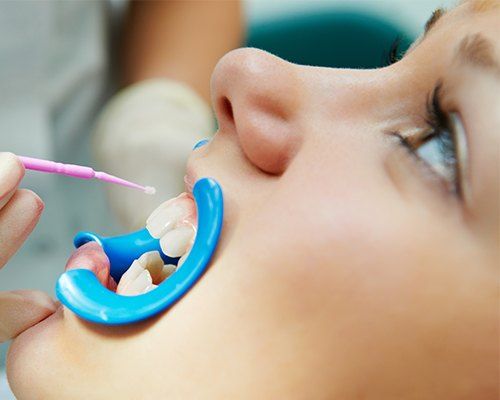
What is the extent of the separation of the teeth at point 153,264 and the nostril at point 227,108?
15 centimetres

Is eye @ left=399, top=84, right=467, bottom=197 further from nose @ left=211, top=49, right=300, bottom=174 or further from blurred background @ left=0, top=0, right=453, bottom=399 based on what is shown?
blurred background @ left=0, top=0, right=453, bottom=399

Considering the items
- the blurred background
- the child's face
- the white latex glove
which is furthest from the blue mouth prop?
the white latex glove

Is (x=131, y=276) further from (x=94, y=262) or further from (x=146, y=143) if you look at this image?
(x=146, y=143)

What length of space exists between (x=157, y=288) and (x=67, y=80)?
80cm

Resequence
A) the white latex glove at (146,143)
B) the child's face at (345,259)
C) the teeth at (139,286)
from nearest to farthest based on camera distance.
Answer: the child's face at (345,259)
the teeth at (139,286)
the white latex glove at (146,143)

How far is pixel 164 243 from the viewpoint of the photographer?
2.19 ft

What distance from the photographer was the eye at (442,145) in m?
0.55

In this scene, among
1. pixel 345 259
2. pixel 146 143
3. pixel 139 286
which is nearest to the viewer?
pixel 345 259

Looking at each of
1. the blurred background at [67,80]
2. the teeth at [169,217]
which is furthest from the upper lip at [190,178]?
the blurred background at [67,80]

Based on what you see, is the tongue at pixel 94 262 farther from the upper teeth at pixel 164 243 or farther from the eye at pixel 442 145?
the eye at pixel 442 145

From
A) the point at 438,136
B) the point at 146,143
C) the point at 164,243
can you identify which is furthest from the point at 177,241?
the point at 146,143

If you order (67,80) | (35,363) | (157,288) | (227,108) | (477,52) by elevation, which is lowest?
(67,80)

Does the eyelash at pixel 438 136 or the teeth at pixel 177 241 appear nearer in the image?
the eyelash at pixel 438 136

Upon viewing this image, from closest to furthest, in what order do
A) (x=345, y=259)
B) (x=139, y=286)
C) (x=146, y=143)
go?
(x=345, y=259), (x=139, y=286), (x=146, y=143)
